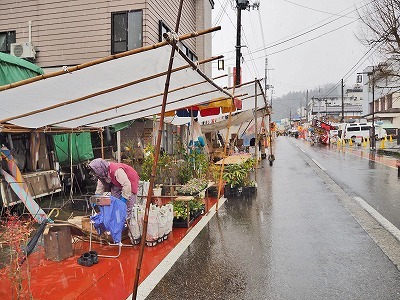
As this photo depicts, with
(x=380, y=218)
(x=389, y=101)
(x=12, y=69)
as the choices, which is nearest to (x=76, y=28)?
(x=12, y=69)

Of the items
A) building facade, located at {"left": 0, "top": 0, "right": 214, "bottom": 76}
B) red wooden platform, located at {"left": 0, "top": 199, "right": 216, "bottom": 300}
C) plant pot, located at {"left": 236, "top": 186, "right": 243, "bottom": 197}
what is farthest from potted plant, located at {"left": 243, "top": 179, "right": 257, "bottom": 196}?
building facade, located at {"left": 0, "top": 0, "right": 214, "bottom": 76}

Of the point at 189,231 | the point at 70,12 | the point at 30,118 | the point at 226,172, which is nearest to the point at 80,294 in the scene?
the point at 189,231

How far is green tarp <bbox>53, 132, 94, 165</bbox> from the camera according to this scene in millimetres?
11320

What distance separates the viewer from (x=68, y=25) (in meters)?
14.2

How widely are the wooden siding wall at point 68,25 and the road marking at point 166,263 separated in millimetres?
8532

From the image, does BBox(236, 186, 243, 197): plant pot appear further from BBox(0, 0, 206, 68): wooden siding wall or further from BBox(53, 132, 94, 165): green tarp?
BBox(0, 0, 206, 68): wooden siding wall

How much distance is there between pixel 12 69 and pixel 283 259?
792 cm

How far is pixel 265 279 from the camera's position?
482 centimetres

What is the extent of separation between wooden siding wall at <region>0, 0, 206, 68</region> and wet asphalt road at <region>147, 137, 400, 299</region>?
8.54 meters

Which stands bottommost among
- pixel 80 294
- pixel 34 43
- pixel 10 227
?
pixel 80 294

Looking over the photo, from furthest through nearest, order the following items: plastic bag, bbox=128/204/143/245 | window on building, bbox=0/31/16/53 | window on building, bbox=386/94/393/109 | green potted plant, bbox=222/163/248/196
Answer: window on building, bbox=386/94/393/109 < window on building, bbox=0/31/16/53 < green potted plant, bbox=222/163/248/196 < plastic bag, bbox=128/204/143/245

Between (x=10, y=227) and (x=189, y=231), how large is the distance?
384cm

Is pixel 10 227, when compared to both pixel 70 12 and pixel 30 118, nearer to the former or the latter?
pixel 30 118

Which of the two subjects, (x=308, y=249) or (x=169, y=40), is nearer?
(x=169, y=40)
